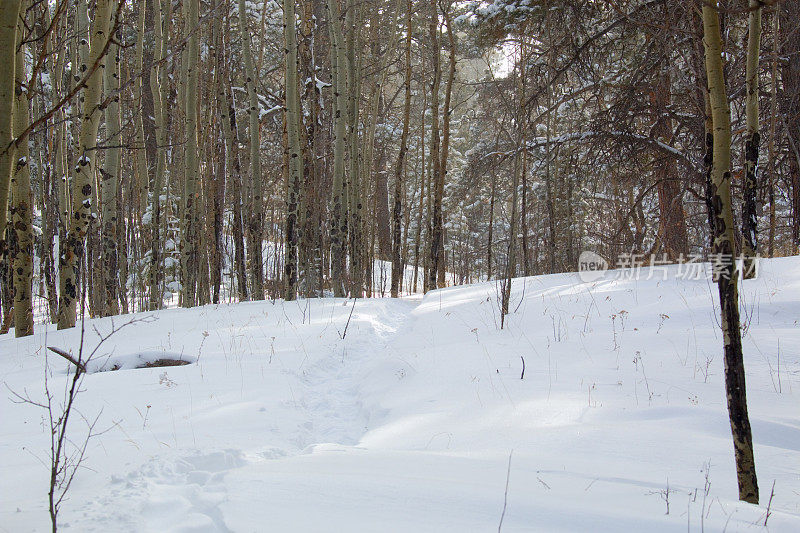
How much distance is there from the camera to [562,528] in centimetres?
171

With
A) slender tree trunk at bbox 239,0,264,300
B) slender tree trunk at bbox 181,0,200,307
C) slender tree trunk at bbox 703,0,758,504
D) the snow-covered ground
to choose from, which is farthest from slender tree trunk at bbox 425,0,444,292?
slender tree trunk at bbox 703,0,758,504

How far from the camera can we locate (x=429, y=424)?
3301 millimetres

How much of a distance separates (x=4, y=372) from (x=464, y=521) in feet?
14.9

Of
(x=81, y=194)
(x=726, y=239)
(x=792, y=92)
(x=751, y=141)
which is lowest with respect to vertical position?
(x=726, y=239)

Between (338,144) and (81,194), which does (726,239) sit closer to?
(81,194)

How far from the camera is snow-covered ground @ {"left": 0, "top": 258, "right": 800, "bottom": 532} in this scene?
1841mm

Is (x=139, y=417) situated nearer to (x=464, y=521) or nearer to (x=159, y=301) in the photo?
(x=464, y=521)

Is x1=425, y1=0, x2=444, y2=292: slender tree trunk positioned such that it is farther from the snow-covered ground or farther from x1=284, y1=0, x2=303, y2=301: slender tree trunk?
the snow-covered ground

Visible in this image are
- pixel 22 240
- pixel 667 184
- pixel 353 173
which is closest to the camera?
pixel 22 240

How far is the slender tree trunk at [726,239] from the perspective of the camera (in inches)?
81.0

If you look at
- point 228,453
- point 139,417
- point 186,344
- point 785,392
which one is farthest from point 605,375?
point 186,344

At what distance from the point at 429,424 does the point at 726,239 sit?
2031mm

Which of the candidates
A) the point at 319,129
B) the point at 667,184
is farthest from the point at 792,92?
the point at 319,129

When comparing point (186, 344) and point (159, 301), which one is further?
point (159, 301)
